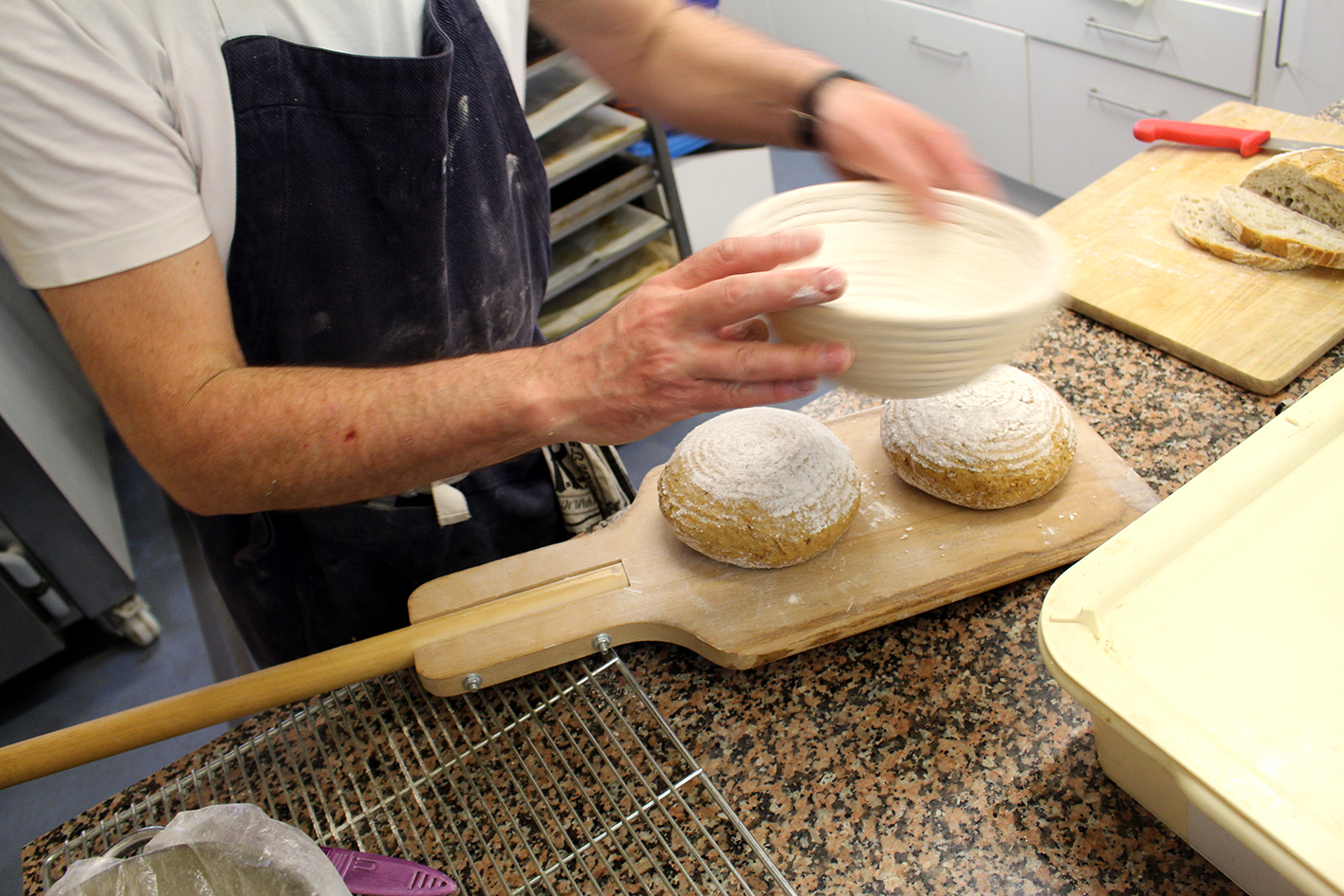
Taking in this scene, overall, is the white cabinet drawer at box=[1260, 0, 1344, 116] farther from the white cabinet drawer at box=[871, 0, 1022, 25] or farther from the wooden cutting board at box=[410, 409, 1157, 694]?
the wooden cutting board at box=[410, 409, 1157, 694]

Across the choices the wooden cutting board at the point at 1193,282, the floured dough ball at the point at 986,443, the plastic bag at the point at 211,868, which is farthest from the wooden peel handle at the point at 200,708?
the wooden cutting board at the point at 1193,282

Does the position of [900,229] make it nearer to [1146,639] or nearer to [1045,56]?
[1146,639]

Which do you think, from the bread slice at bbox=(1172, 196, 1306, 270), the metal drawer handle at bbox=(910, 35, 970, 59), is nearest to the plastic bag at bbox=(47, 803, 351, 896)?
the bread slice at bbox=(1172, 196, 1306, 270)

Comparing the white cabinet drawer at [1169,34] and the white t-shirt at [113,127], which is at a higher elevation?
the white t-shirt at [113,127]

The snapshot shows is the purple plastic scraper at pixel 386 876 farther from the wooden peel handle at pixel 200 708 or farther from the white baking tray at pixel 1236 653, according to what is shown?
the white baking tray at pixel 1236 653

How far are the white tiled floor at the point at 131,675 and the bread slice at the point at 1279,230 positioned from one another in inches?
29.6

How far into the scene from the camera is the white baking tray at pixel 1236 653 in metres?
0.54

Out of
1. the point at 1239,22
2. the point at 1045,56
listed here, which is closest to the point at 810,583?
the point at 1239,22

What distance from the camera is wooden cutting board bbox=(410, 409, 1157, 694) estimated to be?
859mm

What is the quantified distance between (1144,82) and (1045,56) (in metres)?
0.34

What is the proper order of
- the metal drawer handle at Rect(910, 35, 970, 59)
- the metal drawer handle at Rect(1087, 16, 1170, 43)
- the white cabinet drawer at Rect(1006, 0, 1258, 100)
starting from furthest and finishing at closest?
the metal drawer handle at Rect(910, 35, 970, 59) → the metal drawer handle at Rect(1087, 16, 1170, 43) → the white cabinet drawer at Rect(1006, 0, 1258, 100)

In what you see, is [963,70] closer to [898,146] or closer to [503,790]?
[898,146]

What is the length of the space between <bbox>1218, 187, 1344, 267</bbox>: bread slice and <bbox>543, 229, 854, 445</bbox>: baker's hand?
2.62ft

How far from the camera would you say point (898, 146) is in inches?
31.9
